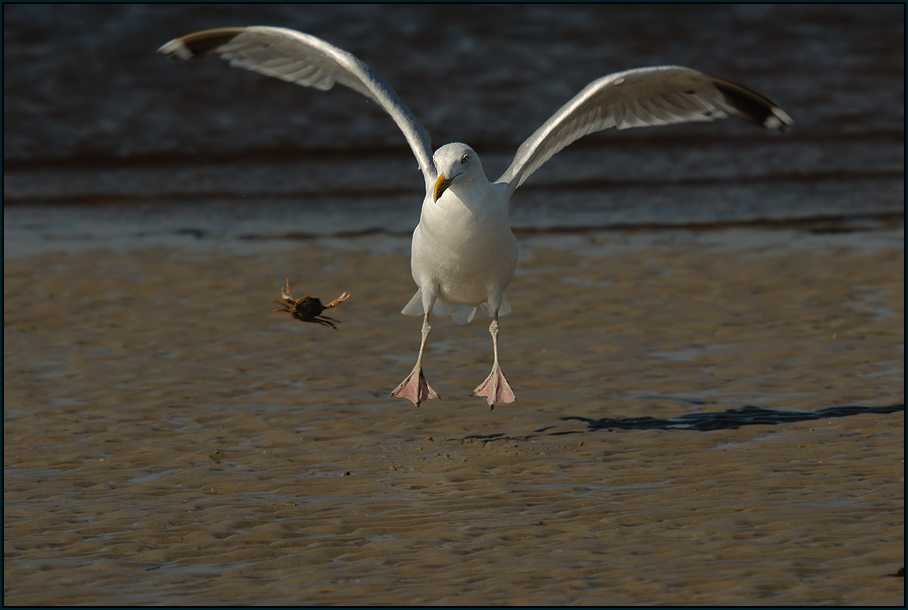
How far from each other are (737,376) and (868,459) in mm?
1641

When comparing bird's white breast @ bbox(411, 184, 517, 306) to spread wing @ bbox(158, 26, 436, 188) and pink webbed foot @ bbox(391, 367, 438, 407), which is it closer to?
pink webbed foot @ bbox(391, 367, 438, 407)

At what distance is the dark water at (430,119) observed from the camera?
43.0 ft

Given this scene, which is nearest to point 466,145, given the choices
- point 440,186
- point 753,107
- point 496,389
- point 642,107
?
point 440,186

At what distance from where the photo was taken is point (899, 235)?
10906 mm

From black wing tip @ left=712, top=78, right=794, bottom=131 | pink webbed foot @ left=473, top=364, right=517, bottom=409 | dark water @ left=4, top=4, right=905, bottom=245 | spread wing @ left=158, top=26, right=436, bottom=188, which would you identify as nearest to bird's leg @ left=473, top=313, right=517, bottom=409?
pink webbed foot @ left=473, top=364, right=517, bottom=409

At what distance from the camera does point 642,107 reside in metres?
8.09

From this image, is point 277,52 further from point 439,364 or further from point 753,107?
point 753,107

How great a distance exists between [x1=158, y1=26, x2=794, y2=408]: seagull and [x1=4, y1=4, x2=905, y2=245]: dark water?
11.5 feet

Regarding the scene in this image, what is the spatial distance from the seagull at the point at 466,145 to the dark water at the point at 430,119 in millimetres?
3501

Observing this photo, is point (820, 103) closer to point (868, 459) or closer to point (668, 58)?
point (668, 58)

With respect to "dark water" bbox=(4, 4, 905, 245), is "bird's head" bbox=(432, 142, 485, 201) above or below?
below

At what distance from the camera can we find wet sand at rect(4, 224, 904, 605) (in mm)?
4496

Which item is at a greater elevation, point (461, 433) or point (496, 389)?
point (496, 389)

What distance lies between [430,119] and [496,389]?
1048cm
